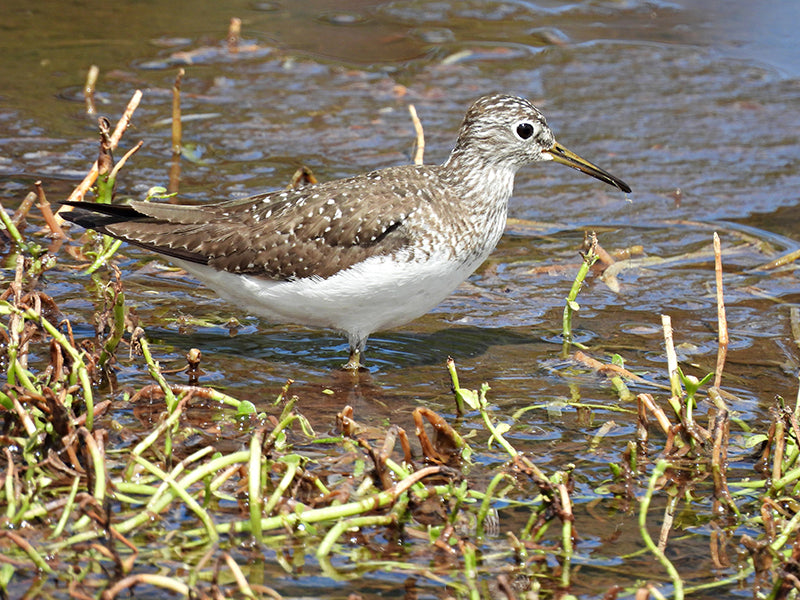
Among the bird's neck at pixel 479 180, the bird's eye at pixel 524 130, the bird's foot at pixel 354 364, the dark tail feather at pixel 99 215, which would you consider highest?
the bird's eye at pixel 524 130

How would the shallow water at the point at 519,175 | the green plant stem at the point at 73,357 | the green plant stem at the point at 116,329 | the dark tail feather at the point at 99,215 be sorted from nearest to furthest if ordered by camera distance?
the green plant stem at the point at 73,357 → the green plant stem at the point at 116,329 → the shallow water at the point at 519,175 → the dark tail feather at the point at 99,215

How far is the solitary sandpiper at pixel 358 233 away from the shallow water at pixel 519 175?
52 centimetres

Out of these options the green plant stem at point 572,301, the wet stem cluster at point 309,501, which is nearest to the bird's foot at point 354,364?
the wet stem cluster at point 309,501

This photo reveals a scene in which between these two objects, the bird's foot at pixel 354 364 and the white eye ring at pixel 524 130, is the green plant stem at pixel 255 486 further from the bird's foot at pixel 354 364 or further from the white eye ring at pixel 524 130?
the white eye ring at pixel 524 130

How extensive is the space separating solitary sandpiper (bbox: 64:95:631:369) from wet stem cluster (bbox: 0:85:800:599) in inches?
49.5

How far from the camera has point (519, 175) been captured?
1113 centimetres

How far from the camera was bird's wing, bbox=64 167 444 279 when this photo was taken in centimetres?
719

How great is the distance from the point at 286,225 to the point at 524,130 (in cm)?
186

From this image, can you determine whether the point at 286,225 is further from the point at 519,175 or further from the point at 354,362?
the point at 519,175

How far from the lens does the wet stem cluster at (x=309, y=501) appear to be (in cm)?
477

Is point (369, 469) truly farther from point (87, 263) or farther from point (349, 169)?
point (349, 169)

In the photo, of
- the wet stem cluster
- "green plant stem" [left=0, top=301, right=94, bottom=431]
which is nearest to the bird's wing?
the wet stem cluster

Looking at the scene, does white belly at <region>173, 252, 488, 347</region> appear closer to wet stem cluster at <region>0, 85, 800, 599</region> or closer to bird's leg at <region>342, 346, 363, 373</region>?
bird's leg at <region>342, 346, 363, 373</region>

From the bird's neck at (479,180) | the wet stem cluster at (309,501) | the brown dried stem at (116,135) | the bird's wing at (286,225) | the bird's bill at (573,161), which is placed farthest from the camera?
the brown dried stem at (116,135)
